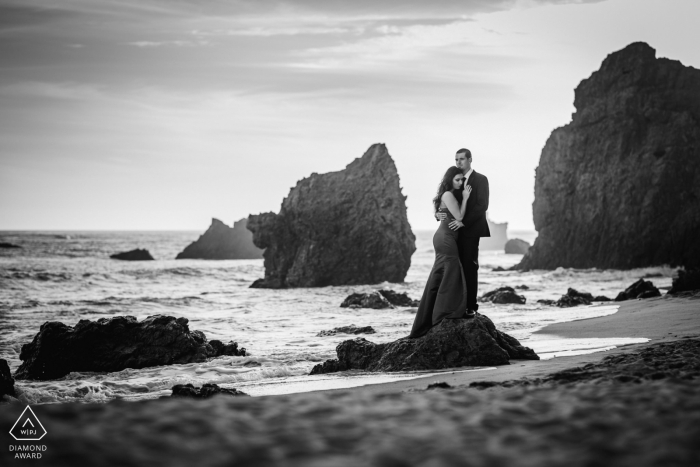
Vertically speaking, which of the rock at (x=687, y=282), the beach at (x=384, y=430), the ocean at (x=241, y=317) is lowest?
the ocean at (x=241, y=317)

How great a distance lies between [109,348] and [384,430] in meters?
9.58

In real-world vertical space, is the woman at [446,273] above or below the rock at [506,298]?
above

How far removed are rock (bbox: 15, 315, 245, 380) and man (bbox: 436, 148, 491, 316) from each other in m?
4.62

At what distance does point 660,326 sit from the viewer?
29.0 feet

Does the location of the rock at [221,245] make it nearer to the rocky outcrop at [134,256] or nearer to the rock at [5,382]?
the rocky outcrop at [134,256]

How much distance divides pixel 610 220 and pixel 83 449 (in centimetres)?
3961

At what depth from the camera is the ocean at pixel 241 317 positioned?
789 centimetres

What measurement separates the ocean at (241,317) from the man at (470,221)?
4.29 feet

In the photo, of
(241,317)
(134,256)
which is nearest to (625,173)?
(241,317)

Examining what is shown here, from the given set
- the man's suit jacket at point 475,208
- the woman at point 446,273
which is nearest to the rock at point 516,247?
the man's suit jacket at point 475,208

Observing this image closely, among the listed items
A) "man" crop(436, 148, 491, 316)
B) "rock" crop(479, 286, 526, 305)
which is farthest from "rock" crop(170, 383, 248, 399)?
"rock" crop(479, 286, 526, 305)

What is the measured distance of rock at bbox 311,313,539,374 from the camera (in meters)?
7.08

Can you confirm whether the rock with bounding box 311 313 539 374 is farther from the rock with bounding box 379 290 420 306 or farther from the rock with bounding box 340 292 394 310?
the rock with bounding box 379 290 420 306

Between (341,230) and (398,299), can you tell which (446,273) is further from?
(341,230)
